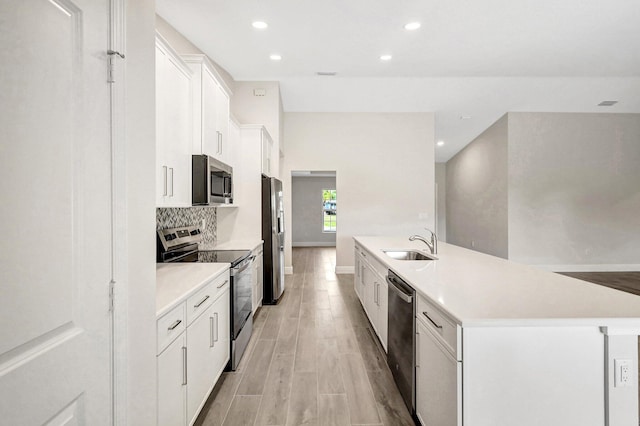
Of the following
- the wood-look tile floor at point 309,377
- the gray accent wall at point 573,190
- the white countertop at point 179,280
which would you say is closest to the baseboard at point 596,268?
the gray accent wall at point 573,190

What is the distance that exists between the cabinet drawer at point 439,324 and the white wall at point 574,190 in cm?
601

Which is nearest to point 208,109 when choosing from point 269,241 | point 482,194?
point 269,241

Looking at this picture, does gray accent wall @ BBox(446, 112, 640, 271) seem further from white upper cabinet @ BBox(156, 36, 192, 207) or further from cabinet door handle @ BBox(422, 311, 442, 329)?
white upper cabinet @ BBox(156, 36, 192, 207)

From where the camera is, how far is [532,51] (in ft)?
14.1

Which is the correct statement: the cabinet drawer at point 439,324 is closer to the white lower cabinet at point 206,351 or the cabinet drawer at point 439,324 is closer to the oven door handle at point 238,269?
the white lower cabinet at point 206,351

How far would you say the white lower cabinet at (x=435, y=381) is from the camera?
129 centimetres

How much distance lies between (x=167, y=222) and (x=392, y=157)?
16.1 ft

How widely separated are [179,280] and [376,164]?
17.1ft

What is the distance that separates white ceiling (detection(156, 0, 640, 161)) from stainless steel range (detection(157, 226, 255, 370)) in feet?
7.97

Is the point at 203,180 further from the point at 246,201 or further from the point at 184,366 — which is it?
the point at 246,201

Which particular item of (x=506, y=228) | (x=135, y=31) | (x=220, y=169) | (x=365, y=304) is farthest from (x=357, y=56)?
(x=506, y=228)

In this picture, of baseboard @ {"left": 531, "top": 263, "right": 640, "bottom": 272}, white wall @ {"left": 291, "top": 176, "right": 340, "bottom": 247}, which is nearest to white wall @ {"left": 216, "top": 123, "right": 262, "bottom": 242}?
baseboard @ {"left": 531, "top": 263, "right": 640, "bottom": 272}

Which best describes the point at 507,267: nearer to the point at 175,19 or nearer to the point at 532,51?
the point at 532,51

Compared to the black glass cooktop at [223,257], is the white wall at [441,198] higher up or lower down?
higher up
